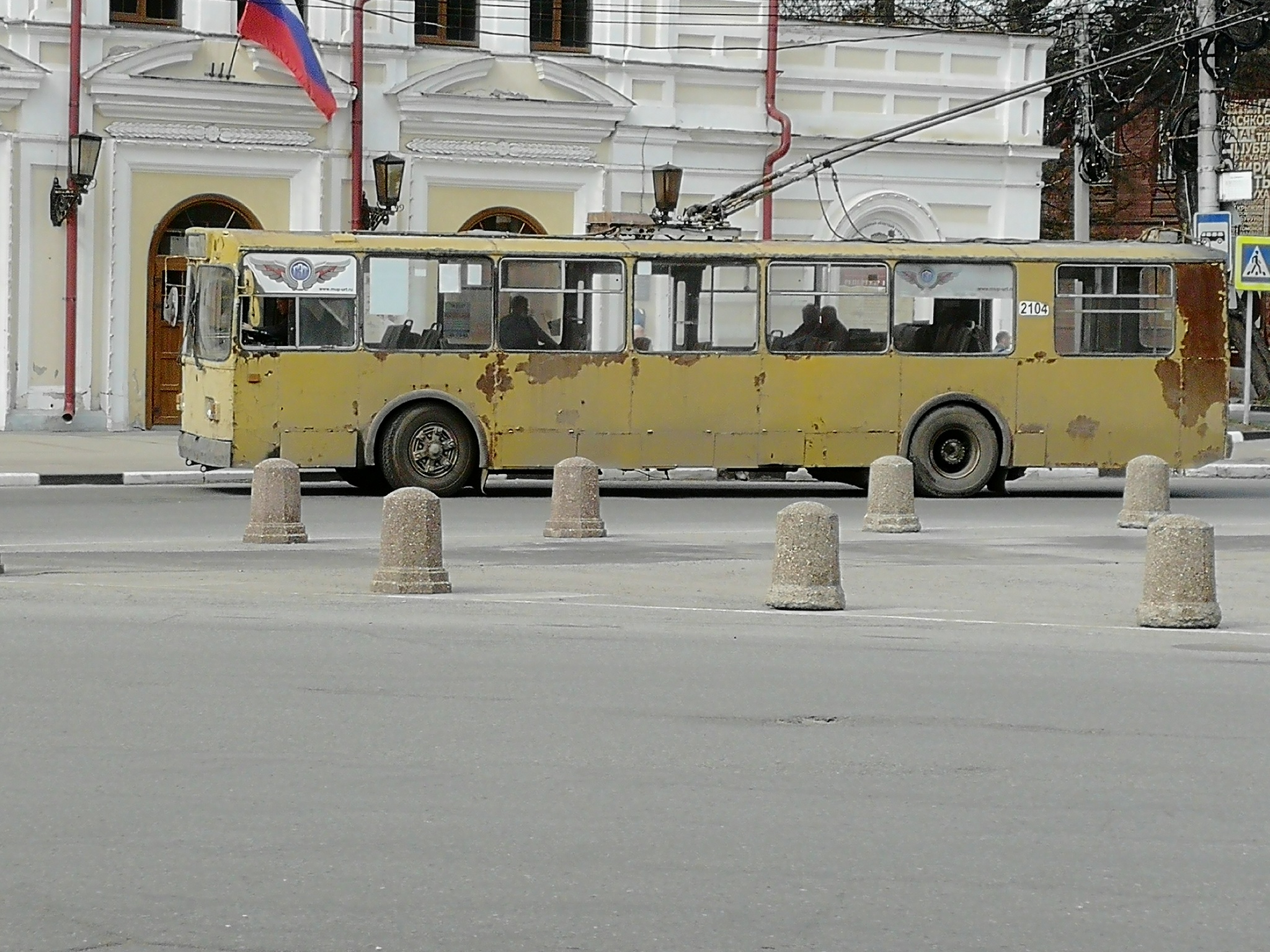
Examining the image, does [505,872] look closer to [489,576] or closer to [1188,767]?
[1188,767]

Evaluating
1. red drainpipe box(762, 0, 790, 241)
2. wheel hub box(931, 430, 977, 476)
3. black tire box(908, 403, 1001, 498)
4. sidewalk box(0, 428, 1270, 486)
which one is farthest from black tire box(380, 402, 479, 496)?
red drainpipe box(762, 0, 790, 241)

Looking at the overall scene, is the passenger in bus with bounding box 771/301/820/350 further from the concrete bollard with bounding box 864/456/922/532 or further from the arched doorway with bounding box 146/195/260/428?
the arched doorway with bounding box 146/195/260/428

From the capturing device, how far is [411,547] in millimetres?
13164

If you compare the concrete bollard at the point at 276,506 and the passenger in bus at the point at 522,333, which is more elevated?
the passenger in bus at the point at 522,333

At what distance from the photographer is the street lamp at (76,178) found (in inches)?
1118

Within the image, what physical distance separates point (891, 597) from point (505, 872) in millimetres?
7587

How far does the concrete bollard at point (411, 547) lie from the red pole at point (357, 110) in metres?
18.4

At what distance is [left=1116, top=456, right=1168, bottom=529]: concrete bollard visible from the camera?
63.1ft

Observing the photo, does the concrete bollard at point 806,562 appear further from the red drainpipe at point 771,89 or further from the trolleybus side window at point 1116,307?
the red drainpipe at point 771,89

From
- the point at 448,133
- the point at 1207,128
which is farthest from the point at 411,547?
the point at 1207,128

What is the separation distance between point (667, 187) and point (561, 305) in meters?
7.91

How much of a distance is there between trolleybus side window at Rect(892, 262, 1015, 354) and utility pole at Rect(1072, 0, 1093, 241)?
40.2 ft

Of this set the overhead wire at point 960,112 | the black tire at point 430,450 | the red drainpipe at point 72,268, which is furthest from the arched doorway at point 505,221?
the black tire at point 430,450

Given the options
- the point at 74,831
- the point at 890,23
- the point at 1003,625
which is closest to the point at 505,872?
the point at 74,831
